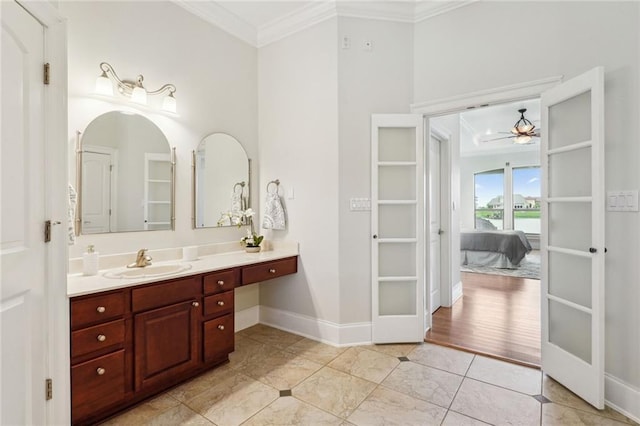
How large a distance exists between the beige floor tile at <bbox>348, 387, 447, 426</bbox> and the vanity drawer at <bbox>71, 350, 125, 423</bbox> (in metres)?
1.36

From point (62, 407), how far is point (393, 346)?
→ 2329mm

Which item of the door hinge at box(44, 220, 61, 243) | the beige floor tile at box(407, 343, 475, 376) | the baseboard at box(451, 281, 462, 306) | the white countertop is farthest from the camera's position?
the baseboard at box(451, 281, 462, 306)

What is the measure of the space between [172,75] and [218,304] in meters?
1.95

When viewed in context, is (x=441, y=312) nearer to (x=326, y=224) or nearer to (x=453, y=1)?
(x=326, y=224)

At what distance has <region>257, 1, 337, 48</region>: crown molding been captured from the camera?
9.32ft

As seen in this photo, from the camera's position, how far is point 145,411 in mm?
1910

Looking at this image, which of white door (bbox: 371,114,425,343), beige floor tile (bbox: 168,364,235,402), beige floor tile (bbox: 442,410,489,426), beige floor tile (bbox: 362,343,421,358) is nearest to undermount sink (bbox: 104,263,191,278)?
beige floor tile (bbox: 168,364,235,402)

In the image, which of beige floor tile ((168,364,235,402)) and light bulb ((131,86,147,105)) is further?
light bulb ((131,86,147,105))

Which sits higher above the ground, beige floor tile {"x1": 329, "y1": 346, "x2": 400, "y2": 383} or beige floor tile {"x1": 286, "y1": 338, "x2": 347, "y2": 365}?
beige floor tile {"x1": 329, "y1": 346, "x2": 400, "y2": 383}

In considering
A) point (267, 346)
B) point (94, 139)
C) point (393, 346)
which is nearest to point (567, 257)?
point (393, 346)

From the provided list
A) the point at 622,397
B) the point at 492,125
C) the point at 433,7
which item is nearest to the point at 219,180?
the point at 433,7

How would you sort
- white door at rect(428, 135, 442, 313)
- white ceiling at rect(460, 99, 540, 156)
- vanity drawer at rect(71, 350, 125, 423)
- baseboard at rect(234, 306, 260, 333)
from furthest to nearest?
white ceiling at rect(460, 99, 540, 156) → white door at rect(428, 135, 442, 313) → baseboard at rect(234, 306, 260, 333) → vanity drawer at rect(71, 350, 125, 423)

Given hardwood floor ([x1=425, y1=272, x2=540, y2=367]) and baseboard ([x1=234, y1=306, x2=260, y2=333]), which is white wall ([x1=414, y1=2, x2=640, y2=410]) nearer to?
hardwood floor ([x1=425, y1=272, x2=540, y2=367])

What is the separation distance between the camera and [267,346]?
2.84 metres
